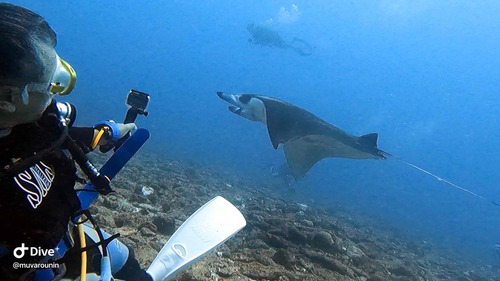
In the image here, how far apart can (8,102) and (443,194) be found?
3403 inches

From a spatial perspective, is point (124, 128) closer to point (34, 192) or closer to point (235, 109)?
point (34, 192)

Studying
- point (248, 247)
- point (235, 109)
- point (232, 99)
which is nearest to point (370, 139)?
point (235, 109)

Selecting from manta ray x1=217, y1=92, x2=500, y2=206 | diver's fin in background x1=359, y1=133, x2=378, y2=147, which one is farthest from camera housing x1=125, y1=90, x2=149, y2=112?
diver's fin in background x1=359, y1=133, x2=378, y2=147

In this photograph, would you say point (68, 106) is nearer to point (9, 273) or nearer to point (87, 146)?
point (87, 146)

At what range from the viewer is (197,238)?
9.92 ft

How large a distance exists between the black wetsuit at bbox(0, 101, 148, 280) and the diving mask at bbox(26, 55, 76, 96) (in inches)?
5.4

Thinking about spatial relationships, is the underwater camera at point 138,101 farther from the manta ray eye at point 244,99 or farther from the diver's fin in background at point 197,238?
the manta ray eye at point 244,99

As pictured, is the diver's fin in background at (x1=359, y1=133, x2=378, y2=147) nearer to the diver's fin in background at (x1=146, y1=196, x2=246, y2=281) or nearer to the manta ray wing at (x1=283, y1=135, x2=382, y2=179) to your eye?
the manta ray wing at (x1=283, y1=135, x2=382, y2=179)

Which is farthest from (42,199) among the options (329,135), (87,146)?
(329,135)

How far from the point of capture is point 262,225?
6711mm

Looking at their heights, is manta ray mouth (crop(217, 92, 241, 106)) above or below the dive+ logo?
above

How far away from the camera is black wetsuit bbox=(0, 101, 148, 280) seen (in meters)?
1.35

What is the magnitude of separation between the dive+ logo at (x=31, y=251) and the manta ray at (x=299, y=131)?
5.41 meters

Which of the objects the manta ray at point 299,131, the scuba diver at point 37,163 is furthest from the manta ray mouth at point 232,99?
the scuba diver at point 37,163
